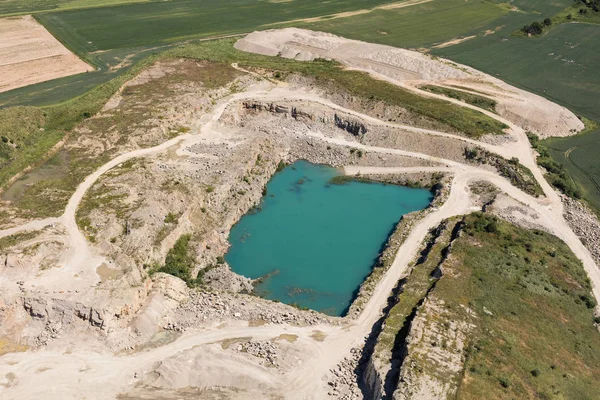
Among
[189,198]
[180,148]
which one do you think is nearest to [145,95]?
[180,148]

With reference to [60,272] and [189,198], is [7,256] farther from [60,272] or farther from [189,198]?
[189,198]

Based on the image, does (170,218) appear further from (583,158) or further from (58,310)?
(583,158)

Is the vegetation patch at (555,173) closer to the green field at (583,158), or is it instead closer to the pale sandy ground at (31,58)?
the green field at (583,158)

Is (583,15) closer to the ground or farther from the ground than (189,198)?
farther from the ground

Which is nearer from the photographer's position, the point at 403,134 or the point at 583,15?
the point at 403,134

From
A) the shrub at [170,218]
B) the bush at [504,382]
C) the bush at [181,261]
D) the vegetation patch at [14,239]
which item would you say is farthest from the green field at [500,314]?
the vegetation patch at [14,239]

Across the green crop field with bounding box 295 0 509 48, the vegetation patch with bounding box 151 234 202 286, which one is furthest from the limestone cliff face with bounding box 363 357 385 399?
the green crop field with bounding box 295 0 509 48
